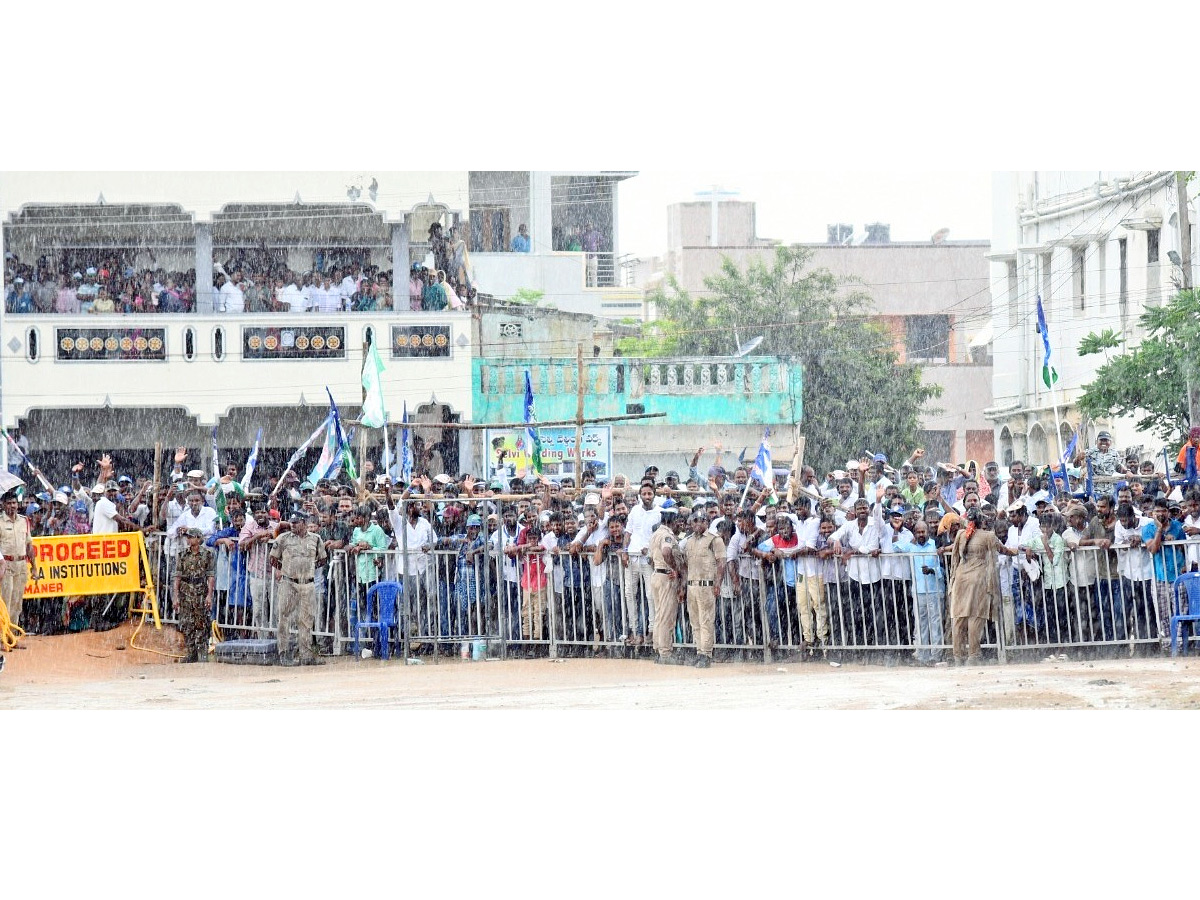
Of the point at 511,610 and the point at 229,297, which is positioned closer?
the point at 511,610

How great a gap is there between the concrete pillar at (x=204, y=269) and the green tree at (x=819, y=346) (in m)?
13.0

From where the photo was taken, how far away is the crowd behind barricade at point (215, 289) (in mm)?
26062

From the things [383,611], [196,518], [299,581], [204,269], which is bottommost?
[383,611]

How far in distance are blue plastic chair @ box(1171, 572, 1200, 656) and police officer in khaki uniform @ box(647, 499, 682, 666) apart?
415 cm

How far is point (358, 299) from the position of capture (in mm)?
26219

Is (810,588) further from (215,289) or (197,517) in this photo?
(215,289)

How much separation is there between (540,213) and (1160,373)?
19.2 m

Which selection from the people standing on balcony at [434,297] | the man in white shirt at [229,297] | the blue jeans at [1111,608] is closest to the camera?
the blue jeans at [1111,608]

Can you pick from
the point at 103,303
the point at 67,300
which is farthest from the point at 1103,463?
the point at 67,300

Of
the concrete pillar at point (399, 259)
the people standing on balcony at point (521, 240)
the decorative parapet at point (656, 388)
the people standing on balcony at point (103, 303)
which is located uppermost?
the people standing on balcony at point (521, 240)

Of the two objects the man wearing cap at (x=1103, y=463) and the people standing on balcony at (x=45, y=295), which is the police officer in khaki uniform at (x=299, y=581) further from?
the people standing on balcony at (x=45, y=295)

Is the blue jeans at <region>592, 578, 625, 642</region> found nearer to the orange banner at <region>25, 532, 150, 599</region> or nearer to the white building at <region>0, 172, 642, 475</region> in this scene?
the orange banner at <region>25, 532, 150, 599</region>

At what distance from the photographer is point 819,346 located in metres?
37.2

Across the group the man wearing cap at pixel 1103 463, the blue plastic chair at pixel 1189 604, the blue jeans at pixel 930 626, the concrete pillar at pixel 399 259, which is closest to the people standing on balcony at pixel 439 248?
the concrete pillar at pixel 399 259
